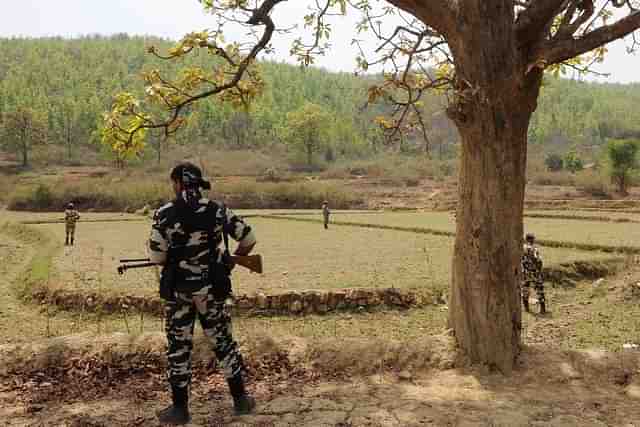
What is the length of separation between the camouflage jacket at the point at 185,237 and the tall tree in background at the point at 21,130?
73.9 metres

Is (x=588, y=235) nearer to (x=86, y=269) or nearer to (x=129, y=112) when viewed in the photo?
(x=86, y=269)

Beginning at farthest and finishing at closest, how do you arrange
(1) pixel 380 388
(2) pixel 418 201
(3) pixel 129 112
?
1. (2) pixel 418 201
2. (3) pixel 129 112
3. (1) pixel 380 388

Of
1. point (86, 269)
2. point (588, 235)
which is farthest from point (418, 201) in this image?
point (86, 269)

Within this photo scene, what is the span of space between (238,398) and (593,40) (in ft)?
14.2

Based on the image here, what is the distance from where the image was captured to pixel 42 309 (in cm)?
1180

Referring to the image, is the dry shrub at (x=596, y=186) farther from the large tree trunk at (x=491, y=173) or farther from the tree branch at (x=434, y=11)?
the tree branch at (x=434, y=11)

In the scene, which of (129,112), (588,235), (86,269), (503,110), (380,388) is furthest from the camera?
(588,235)

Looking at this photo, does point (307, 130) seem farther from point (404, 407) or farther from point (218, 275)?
point (404, 407)

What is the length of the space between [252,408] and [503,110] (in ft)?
11.2

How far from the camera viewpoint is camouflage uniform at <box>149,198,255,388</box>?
4.29m

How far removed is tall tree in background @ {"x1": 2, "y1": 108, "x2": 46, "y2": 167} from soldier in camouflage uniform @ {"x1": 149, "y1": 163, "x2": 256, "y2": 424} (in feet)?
243

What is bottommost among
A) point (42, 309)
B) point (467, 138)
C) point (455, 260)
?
point (42, 309)

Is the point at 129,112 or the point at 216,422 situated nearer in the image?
the point at 216,422

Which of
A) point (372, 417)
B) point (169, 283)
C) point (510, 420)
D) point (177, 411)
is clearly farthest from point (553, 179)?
point (177, 411)
